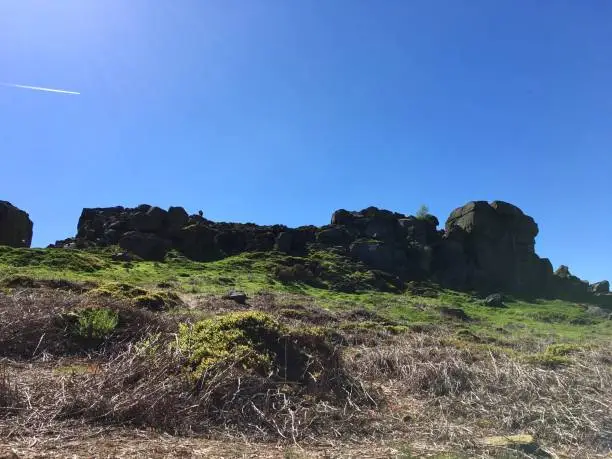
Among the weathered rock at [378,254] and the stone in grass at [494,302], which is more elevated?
the weathered rock at [378,254]

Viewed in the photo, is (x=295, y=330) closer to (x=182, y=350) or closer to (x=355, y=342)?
(x=182, y=350)

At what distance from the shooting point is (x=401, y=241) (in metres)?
73.8

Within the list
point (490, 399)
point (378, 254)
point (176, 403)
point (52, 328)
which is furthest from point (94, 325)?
point (378, 254)

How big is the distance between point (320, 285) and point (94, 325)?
147 feet

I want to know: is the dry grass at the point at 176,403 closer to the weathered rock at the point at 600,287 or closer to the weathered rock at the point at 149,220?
the weathered rock at the point at 149,220

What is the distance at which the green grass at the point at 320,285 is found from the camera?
33812mm

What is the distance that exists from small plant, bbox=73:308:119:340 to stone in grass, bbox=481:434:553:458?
261 inches

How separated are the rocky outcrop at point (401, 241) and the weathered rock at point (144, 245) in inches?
81.0

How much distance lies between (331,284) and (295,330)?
4519 centimetres

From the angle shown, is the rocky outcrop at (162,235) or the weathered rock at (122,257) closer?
the weathered rock at (122,257)

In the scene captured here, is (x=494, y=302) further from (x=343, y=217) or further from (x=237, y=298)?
(x=237, y=298)

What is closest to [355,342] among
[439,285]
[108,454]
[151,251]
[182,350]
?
[182,350]

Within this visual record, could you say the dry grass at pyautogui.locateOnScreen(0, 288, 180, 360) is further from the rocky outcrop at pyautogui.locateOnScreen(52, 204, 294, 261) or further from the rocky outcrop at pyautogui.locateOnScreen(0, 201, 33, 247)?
the rocky outcrop at pyautogui.locateOnScreen(0, 201, 33, 247)

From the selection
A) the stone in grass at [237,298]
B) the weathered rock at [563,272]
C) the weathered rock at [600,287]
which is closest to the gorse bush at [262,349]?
the stone in grass at [237,298]
